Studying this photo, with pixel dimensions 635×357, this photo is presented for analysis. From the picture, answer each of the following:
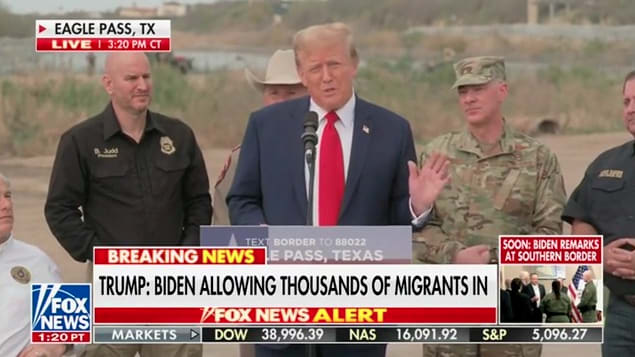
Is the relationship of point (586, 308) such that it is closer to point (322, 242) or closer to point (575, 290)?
point (575, 290)

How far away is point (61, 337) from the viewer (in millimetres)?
5129

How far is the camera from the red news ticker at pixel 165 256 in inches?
196

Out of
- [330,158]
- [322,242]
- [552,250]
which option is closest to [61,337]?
[322,242]

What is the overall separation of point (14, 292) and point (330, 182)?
1.15m

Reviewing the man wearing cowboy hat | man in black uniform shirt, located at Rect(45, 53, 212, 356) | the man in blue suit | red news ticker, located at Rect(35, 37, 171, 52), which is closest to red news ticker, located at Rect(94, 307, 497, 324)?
the man in blue suit

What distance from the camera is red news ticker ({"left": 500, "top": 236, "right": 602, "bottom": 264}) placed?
502 cm

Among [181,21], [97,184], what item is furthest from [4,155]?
[97,184]

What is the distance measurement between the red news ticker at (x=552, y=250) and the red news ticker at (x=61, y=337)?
1.43 m

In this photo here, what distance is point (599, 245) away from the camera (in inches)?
198

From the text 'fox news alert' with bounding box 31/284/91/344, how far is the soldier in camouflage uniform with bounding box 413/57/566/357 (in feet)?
3.89

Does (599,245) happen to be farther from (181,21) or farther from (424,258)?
(181,21)

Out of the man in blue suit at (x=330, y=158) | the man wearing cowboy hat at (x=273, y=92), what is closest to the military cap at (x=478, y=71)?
the man in blue suit at (x=330, y=158)

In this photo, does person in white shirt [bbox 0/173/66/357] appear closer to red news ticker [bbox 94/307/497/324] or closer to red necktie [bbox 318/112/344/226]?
red news ticker [bbox 94/307/497/324]

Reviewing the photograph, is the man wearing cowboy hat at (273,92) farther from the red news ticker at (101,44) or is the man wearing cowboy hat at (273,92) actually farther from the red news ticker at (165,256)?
the red news ticker at (165,256)
